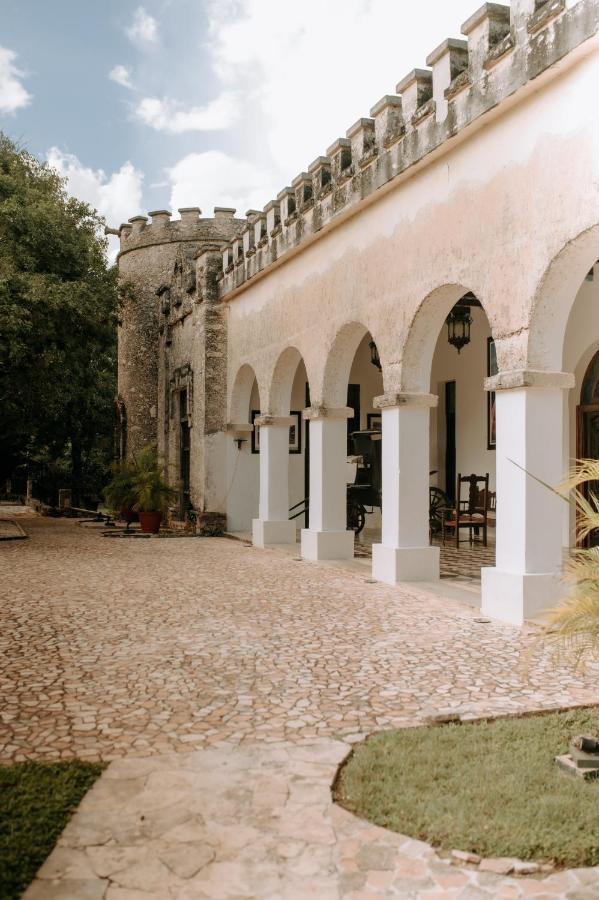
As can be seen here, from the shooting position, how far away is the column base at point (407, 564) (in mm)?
8719

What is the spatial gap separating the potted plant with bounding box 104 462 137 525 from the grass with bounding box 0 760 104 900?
39.9 ft

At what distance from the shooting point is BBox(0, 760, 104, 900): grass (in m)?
2.53

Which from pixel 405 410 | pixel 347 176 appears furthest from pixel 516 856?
pixel 347 176

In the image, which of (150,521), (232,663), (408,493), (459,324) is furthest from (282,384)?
(232,663)

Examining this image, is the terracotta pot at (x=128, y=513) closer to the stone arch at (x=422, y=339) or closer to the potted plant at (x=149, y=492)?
the potted plant at (x=149, y=492)

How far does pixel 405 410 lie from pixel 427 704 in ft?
15.7

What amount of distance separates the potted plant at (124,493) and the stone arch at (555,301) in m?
10.2

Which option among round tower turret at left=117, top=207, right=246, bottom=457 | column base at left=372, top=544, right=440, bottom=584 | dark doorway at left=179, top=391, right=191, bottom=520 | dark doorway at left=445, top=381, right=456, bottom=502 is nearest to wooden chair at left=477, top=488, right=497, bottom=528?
dark doorway at left=445, top=381, right=456, bottom=502

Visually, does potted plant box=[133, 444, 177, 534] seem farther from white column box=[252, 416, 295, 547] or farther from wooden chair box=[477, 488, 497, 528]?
wooden chair box=[477, 488, 497, 528]

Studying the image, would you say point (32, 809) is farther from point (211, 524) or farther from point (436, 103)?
point (211, 524)

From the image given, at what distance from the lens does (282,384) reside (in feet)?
42.1

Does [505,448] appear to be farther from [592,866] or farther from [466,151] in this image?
[592,866]

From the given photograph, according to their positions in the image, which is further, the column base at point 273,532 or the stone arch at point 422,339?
the column base at point 273,532

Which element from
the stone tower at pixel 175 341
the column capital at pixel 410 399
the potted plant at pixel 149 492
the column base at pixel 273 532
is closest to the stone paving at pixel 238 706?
the column capital at pixel 410 399
